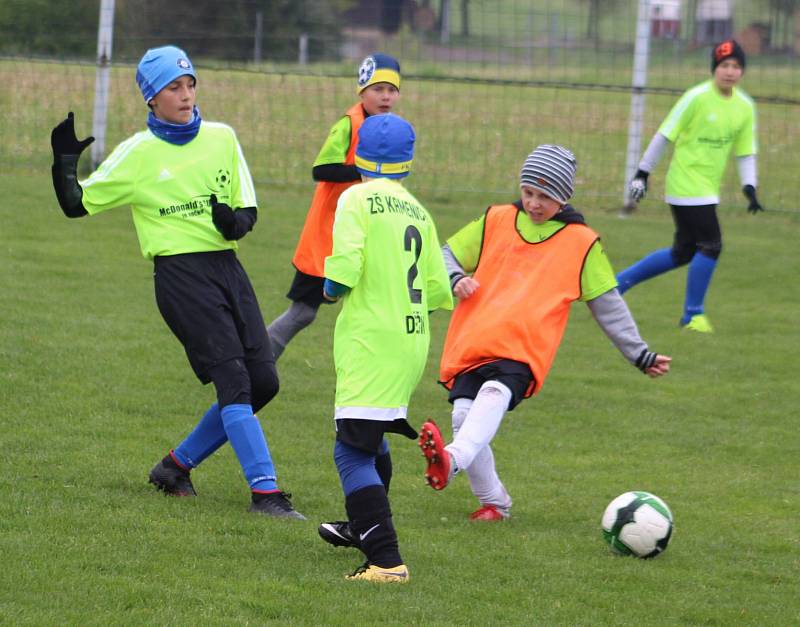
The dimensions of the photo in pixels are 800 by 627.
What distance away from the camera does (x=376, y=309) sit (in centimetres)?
497

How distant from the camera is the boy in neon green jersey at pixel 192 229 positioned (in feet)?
18.7

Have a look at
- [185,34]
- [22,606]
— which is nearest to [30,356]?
[22,606]

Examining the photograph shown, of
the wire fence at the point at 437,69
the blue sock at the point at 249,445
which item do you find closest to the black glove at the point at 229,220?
the blue sock at the point at 249,445

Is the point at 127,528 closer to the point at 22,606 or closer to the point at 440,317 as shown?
the point at 22,606

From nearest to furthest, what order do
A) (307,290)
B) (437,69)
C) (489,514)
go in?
(489,514)
(307,290)
(437,69)

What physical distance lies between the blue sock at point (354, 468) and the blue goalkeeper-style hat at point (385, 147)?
1.04 meters

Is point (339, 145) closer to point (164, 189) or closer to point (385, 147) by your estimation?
point (164, 189)

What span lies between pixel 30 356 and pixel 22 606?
13.5 ft

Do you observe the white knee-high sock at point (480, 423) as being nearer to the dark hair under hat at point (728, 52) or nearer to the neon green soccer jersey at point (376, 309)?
the neon green soccer jersey at point (376, 309)

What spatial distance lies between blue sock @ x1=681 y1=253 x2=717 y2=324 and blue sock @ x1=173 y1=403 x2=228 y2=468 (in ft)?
18.9

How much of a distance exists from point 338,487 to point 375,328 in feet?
5.47

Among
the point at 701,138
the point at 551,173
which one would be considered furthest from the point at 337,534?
the point at 701,138

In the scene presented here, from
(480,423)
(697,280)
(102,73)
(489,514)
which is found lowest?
(489,514)

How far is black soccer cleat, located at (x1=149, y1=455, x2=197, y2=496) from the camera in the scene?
19.7ft
